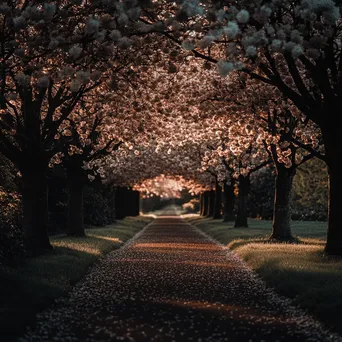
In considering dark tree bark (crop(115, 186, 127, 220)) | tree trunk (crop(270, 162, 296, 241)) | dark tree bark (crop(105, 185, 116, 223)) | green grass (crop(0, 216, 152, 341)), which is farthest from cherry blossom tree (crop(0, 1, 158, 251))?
dark tree bark (crop(115, 186, 127, 220))

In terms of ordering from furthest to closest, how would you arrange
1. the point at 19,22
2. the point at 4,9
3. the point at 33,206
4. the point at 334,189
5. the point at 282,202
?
the point at 282,202
the point at 33,206
the point at 334,189
the point at 4,9
the point at 19,22

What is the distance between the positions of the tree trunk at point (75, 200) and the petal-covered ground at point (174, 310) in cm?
1310

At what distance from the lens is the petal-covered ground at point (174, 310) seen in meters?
9.97

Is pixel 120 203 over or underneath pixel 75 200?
underneath

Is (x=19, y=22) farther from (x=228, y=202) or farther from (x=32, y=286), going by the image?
(x=228, y=202)

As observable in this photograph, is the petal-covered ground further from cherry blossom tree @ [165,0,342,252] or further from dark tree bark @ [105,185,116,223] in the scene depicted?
dark tree bark @ [105,185,116,223]

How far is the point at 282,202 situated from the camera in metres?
30.4

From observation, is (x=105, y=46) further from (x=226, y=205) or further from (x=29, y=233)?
(x=226, y=205)

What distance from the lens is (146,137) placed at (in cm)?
2405

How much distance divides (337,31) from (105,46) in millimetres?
7905

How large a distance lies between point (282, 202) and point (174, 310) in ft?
62.3

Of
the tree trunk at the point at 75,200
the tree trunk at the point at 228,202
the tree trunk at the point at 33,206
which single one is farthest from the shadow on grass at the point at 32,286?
the tree trunk at the point at 228,202

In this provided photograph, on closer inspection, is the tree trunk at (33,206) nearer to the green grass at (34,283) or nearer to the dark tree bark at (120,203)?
the green grass at (34,283)

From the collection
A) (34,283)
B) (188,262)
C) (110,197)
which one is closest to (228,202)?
(110,197)
